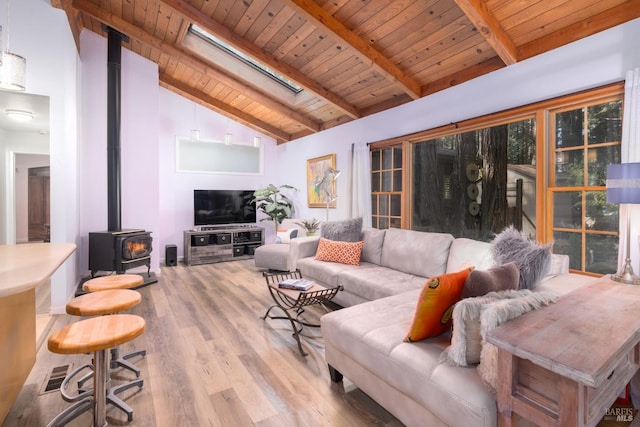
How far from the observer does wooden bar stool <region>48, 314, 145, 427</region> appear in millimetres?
1352

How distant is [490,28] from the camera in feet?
8.36

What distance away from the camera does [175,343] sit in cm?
252

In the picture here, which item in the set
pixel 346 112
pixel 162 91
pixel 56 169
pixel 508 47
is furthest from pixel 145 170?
pixel 508 47

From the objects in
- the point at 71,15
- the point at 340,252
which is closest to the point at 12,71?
the point at 71,15

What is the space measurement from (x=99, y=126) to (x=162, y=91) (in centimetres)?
177

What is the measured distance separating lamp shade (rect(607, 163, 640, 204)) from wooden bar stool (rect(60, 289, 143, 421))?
3.06 metres

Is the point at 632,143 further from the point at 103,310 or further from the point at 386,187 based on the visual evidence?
the point at 103,310

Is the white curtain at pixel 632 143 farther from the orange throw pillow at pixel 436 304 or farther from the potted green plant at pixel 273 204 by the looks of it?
the potted green plant at pixel 273 204

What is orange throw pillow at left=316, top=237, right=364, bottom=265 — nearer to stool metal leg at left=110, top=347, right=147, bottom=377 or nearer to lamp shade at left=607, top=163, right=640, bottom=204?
stool metal leg at left=110, top=347, right=147, bottom=377

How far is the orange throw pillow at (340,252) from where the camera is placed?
11.7 ft

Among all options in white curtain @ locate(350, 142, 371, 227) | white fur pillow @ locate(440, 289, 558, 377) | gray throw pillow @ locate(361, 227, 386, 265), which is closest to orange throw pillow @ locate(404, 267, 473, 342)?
white fur pillow @ locate(440, 289, 558, 377)

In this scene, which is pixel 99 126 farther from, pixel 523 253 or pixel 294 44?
pixel 523 253
